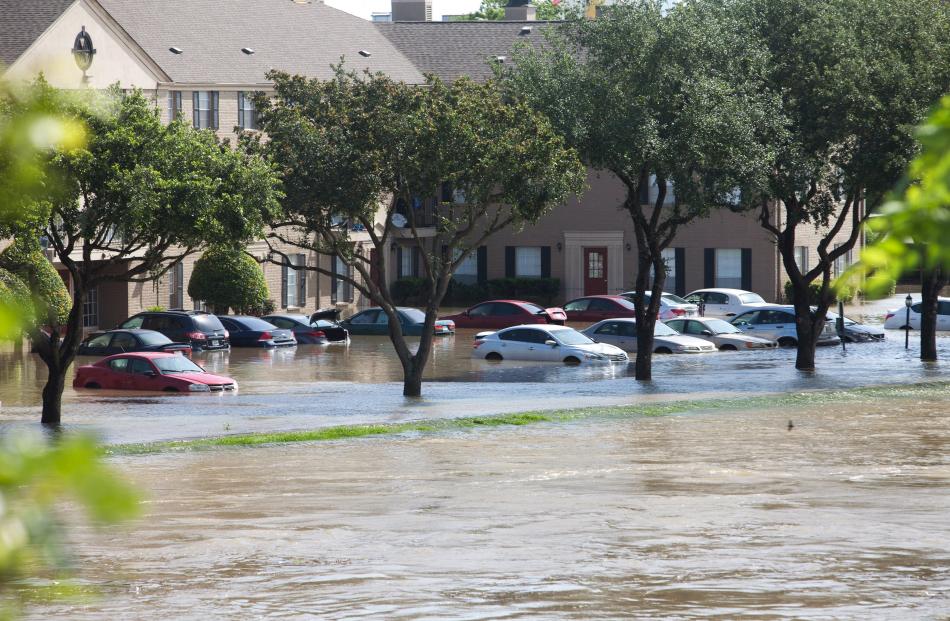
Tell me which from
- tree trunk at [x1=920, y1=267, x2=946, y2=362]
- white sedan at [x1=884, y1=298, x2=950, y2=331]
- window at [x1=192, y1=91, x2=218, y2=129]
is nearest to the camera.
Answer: tree trunk at [x1=920, y1=267, x2=946, y2=362]

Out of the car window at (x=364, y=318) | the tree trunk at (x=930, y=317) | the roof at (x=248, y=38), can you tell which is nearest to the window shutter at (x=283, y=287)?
the car window at (x=364, y=318)

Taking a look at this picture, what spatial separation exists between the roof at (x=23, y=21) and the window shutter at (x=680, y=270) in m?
29.8

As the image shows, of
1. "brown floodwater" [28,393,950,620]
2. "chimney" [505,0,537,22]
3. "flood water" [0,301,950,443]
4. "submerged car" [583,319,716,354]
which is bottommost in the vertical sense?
"brown floodwater" [28,393,950,620]

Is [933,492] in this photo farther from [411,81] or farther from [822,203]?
[411,81]

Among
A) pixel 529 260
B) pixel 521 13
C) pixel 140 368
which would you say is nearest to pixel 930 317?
pixel 140 368

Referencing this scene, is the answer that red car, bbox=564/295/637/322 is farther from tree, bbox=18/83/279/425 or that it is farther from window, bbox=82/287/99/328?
tree, bbox=18/83/279/425

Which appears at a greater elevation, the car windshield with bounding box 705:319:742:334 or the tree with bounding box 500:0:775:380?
the tree with bounding box 500:0:775:380

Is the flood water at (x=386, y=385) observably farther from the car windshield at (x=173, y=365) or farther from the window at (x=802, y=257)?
the window at (x=802, y=257)

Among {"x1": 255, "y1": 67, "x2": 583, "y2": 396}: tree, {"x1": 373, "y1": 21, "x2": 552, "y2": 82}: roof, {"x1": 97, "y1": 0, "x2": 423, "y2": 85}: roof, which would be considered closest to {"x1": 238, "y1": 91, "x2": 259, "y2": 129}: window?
{"x1": 97, "y1": 0, "x2": 423, "y2": 85}: roof

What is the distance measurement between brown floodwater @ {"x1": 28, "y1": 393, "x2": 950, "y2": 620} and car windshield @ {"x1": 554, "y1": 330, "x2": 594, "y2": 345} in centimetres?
1768

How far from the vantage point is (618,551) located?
15.8m

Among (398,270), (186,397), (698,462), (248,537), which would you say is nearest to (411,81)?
(398,270)

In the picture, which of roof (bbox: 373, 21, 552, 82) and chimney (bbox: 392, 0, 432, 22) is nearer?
roof (bbox: 373, 21, 552, 82)

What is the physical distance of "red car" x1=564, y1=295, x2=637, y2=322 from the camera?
56.4 metres
